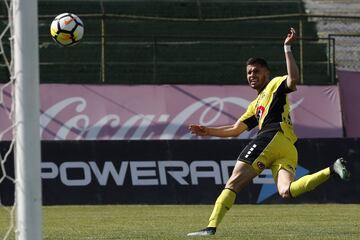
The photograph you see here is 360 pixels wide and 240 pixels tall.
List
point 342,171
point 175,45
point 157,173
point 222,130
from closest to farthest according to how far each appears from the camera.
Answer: point 342,171 < point 222,130 < point 157,173 < point 175,45

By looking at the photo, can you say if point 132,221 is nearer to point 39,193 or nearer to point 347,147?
point 347,147

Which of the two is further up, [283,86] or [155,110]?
[283,86]

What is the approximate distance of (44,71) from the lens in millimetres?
23047

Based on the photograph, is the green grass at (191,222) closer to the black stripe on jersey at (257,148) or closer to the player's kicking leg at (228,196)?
the player's kicking leg at (228,196)

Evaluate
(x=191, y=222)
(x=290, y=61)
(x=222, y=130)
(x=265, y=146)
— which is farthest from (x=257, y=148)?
(x=191, y=222)

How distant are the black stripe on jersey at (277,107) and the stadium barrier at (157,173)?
721 cm

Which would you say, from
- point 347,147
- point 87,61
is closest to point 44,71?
point 87,61

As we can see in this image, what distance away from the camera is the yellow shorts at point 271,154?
10.3m

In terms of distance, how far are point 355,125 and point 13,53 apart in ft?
53.5

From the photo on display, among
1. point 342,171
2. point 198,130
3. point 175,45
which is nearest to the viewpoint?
point 342,171

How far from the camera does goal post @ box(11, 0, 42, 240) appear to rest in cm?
561

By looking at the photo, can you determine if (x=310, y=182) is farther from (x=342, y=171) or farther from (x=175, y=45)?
(x=175, y=45)

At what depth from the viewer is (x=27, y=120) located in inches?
222

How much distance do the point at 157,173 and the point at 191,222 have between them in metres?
4.69
